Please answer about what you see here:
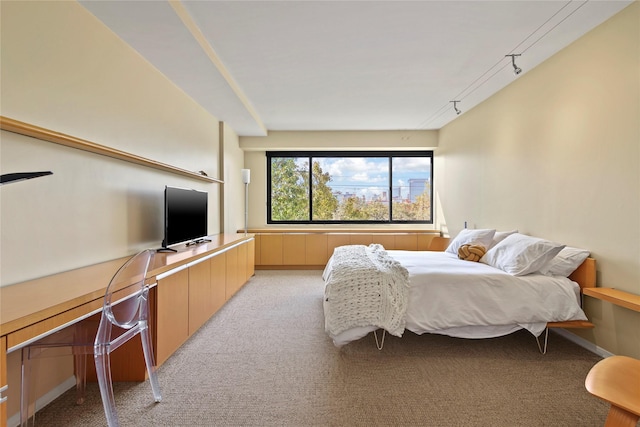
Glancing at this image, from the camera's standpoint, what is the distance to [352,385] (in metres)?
2.07

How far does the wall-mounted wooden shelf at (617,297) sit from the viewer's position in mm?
2033

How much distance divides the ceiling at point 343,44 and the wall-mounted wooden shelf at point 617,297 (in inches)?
81.7

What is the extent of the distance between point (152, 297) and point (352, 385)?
1.47 metres

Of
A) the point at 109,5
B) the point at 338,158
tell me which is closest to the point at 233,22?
the point at 109,5

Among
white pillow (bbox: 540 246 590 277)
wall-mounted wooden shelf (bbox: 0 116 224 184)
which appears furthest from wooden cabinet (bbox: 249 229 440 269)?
wall-mounted wooden shelf (bbox: 0 116 224 184)

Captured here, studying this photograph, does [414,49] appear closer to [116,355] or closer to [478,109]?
[478,109]

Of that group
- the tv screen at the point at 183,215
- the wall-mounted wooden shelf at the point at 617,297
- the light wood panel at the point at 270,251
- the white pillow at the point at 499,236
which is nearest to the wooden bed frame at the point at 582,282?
the wall-mounted wooden shelf at the point at 617,297

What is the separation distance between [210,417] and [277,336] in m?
1.13

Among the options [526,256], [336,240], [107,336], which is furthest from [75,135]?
[336,240]

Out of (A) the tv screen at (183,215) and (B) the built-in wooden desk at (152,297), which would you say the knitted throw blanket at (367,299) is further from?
(A) the tv screen at (183,215)

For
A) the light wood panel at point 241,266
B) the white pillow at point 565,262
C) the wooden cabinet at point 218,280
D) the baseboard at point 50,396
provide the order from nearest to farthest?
the baseboard at point 50,396 < the white pillow at point 565,262 < the wooden cabinet at point 218,280 < the light wood panel at point 241,266

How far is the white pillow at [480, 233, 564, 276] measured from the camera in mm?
2637

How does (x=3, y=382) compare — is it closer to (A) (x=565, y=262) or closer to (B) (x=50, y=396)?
(B) (x=50, y=396)

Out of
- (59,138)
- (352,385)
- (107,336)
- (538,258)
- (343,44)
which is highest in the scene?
(343,44)
